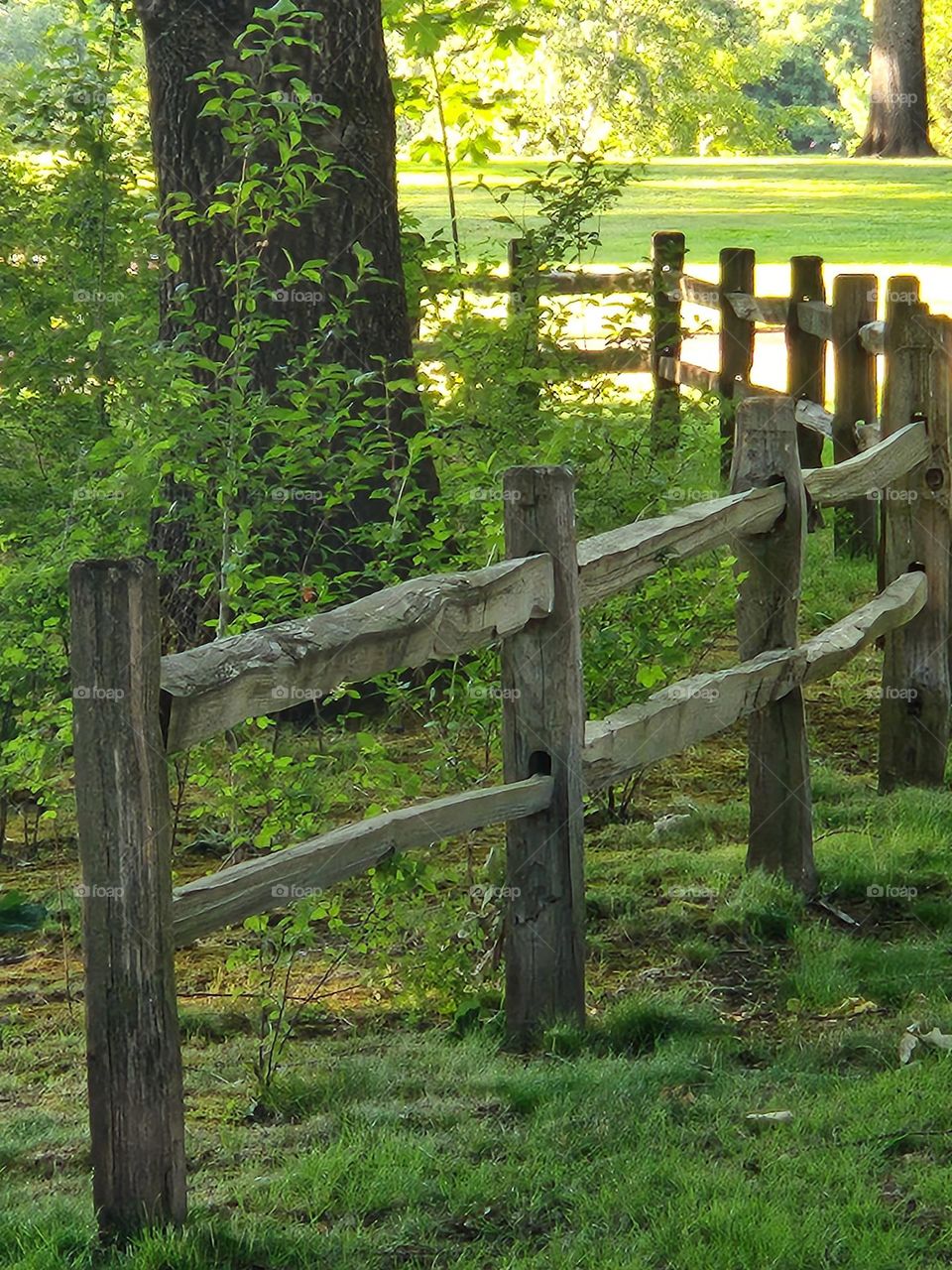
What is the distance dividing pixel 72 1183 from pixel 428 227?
3059cm

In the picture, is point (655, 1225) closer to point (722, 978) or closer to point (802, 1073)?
point (802, 1073)

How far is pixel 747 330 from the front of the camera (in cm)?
1321

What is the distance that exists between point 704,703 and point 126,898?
8.48ft

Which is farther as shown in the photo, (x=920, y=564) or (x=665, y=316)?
(x=665, y=316)

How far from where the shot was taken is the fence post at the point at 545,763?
4945 millimetres

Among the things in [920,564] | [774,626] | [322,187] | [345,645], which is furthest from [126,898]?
[322,187]

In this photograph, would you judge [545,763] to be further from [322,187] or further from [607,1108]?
[322,187]

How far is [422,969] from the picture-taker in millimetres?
5473

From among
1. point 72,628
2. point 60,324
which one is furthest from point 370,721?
point 72,628

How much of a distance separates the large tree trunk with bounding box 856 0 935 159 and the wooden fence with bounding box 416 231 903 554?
28.7 meters

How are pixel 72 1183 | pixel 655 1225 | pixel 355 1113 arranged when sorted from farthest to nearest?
pixel 355 1113 → pixel 72 1183 → pixel 655 1225

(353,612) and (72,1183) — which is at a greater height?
(353,612)

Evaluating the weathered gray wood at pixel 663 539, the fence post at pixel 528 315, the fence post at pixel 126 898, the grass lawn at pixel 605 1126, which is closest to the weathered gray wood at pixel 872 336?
the fence post at pixel 528 315

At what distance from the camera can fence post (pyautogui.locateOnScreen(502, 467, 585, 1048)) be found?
195 inches
